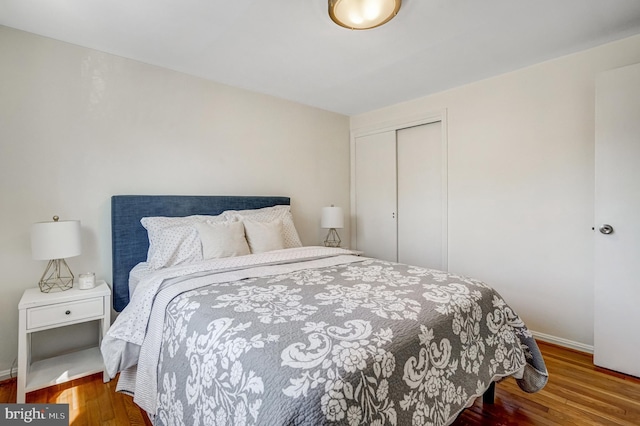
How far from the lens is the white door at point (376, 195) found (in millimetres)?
3732

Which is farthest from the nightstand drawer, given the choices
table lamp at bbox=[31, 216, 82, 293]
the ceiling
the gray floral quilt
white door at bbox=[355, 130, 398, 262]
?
white door at bbox=[355, 130, 398, 262]

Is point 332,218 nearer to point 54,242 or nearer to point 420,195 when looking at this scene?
point 420,195

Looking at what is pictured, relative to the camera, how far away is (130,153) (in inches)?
96.3

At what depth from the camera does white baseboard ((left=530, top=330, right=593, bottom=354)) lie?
7.81ft

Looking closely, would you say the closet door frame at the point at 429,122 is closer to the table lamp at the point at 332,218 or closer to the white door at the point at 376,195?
the white door at the point at 376,195

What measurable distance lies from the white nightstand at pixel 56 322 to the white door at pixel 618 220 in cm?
344

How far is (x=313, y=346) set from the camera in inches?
38.8

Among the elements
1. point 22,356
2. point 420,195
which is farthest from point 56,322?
point 420,195

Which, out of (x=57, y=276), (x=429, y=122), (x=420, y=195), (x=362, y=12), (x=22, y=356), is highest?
(x=362, y=12)

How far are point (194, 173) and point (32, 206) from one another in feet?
3.69

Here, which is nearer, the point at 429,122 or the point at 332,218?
the point at 429,122

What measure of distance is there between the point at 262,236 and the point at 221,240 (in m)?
0.37

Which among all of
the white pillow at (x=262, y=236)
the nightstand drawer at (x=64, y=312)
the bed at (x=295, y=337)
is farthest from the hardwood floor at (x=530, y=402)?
the white pillow at (x=262, y=236)

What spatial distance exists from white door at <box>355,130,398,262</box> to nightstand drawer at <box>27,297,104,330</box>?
290 centimetres
